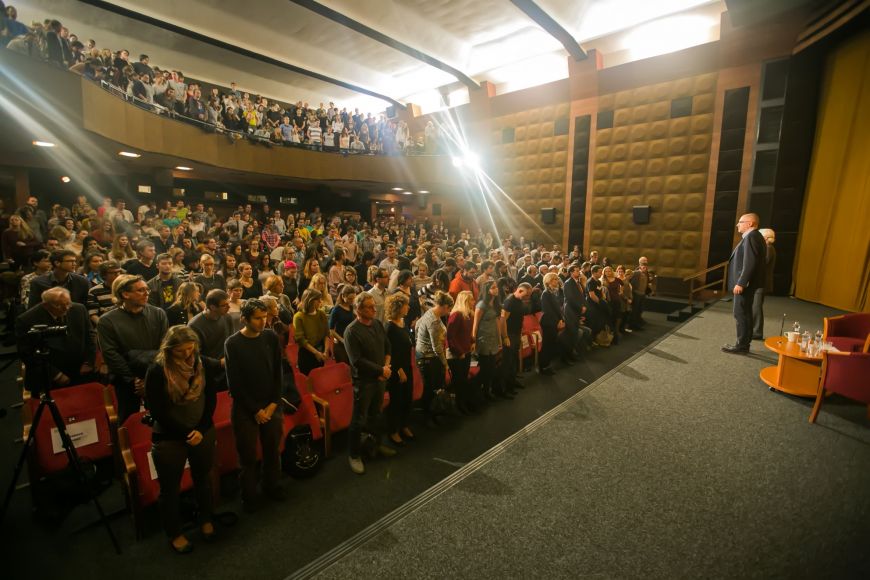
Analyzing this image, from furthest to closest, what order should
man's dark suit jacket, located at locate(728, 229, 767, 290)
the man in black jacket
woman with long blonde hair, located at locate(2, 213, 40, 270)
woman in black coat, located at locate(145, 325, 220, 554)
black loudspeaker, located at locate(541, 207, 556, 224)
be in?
black loudspeaker, located at locate(541, 207, 556, 224) < woman with long blonde hair, located at locate(2, 213, 40, 270) < man's dark suit jacket, located at locate(728, 229, 767, 290) < the man in black jacket < woman in black coat, located at locate(145, 325, 220, 554)

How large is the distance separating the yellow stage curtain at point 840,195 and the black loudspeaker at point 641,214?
133 inches

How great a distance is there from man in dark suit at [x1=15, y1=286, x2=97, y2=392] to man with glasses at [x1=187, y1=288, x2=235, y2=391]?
3.27ft

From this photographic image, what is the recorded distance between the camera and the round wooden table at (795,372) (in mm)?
3820

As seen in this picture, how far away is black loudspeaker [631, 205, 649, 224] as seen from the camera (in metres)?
11.5

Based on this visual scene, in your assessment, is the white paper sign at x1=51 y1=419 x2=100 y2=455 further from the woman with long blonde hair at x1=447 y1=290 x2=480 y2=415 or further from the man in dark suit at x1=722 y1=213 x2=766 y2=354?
the man in dark suit at x1=722 y1=213 x2=766 y2=354

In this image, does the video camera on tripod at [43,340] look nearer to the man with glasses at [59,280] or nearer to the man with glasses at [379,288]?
the man with glasses at [59,280]

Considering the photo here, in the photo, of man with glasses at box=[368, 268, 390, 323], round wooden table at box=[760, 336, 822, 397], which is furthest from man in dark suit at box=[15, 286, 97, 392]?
round wooden table at box=[760, 336, 822, 397]

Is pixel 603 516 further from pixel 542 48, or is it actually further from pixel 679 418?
pixel 542 48

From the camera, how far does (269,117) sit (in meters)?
12.1

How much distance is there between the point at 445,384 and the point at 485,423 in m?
0.56

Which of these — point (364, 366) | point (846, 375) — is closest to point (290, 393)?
point (364, 366)

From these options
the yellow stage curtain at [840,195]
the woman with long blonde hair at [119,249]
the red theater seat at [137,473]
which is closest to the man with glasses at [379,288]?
the red theater seat at [137,473]

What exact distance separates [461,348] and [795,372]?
3246 millimetres

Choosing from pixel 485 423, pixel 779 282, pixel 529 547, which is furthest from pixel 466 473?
pixel 779 282
